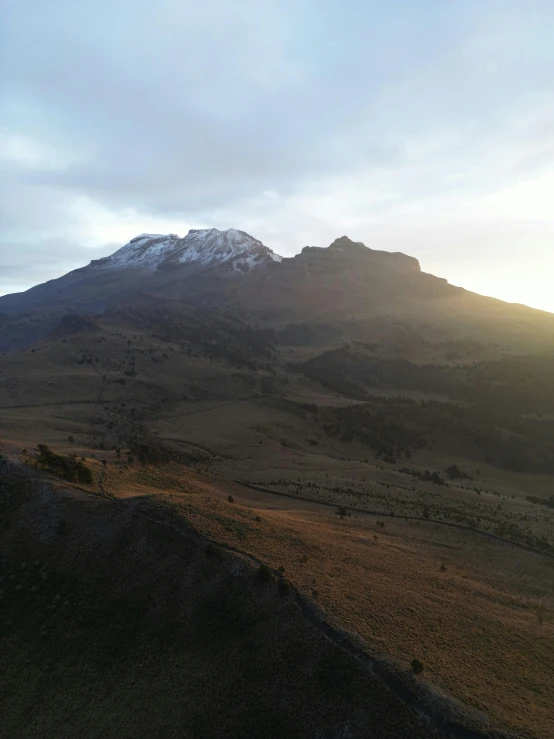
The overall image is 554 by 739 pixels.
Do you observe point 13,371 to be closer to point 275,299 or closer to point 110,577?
point 110,577

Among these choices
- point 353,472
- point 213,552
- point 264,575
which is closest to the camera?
point 264,575

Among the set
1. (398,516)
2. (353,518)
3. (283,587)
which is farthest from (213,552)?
(398,516)

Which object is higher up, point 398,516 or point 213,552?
point 213,552

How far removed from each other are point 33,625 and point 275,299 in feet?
555

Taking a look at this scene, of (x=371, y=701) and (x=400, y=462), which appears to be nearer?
(x=371, y=701)

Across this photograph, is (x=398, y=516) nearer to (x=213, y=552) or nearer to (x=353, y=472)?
(x=353, y=472)

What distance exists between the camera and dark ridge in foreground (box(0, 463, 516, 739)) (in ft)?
36.1

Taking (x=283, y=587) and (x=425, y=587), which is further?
(x=425, y=587)

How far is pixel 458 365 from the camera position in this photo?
3656 inches

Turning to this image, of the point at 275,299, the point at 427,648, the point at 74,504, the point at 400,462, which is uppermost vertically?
the point at 275,299

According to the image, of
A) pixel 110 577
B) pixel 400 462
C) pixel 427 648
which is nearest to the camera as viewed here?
pixel 427 648

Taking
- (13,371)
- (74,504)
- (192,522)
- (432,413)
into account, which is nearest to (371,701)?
(192,522)

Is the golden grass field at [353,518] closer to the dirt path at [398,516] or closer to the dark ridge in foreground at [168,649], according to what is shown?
the dirt path at [398,516]

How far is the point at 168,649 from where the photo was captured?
13.4 meters
